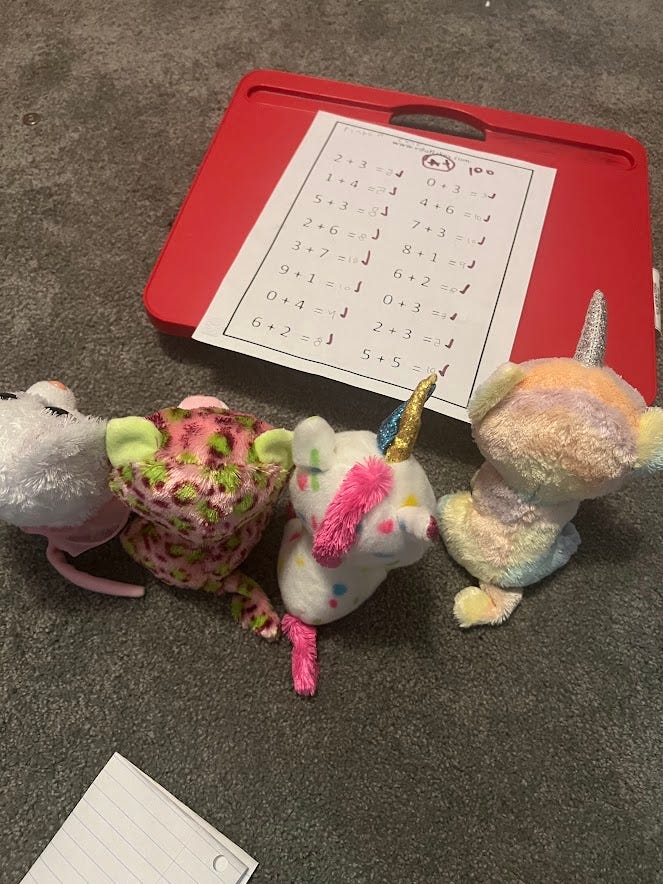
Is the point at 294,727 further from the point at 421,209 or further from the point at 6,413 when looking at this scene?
the point at 421,209

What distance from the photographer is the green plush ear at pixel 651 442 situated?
1.37 ft

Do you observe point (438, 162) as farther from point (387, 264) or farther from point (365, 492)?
point (365, 492)

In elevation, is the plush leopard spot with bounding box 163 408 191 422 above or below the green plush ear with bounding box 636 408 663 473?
below

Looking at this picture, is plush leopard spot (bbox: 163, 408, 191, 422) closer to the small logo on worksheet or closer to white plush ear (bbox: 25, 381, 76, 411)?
white plush ear (bbox: 25, 381, 76, 411)

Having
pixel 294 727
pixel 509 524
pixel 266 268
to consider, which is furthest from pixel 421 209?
pixel 294 727

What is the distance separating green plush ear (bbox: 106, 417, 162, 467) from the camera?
0.39 meters

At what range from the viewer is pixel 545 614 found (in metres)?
0.53

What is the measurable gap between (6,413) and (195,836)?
0.30 metres

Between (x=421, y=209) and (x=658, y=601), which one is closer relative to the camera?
(x=658, y=601)

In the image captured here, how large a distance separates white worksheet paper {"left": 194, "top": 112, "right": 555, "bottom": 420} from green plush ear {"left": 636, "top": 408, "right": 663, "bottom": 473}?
0.15 meters

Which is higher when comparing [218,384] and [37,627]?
[218,384]

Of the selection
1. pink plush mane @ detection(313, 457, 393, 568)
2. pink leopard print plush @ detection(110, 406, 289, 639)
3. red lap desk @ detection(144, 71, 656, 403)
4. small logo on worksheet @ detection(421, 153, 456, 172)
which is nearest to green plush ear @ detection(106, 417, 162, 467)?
pink leopard print plush @ detection(110, 406, 289, 639)

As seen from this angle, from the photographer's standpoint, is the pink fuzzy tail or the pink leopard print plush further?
the pink fuzzy tail

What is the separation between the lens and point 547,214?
2.17ft
